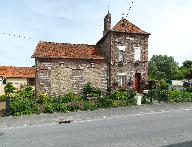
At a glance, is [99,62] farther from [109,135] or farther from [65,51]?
[109,135]

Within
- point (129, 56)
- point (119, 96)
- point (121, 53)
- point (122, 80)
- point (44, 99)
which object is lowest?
point (44, 99)

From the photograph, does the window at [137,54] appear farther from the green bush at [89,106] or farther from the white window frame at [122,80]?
the green bush at [89,106]

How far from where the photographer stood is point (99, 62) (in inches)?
1201

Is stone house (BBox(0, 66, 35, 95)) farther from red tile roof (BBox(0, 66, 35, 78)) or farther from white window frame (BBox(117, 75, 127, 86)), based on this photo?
white window frame (BBox(117, 75, 127, 86))

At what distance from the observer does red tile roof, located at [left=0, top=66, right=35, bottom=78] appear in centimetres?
4197

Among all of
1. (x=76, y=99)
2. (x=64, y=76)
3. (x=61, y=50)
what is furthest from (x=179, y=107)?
(x=61, y=50)

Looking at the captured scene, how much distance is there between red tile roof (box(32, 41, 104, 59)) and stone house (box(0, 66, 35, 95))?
12.3 meters

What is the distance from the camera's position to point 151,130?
14.7 meters

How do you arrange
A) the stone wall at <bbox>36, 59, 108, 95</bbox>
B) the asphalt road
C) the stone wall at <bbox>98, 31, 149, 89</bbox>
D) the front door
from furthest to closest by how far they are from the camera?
the front door → the stone wall at <bbox>98, 31, 149, 89</bbox> → the stone wall at <bbox>36, 59, 108, 95</bbox> → the asphalt road

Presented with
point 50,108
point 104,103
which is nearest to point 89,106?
point 104,103

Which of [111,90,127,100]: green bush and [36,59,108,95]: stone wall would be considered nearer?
[111,90,127,100]: green bush

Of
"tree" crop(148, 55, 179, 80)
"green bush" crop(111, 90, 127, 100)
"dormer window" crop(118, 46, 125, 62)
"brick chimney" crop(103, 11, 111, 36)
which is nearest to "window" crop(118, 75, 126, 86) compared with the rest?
"dormer window" crop(118, 46, 125, 62)

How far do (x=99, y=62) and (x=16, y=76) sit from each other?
17.1 meters

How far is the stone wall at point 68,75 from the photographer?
28569mm
